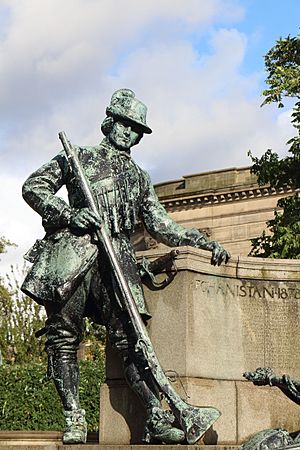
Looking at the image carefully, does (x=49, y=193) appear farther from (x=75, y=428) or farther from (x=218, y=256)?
(x=75, y=428)

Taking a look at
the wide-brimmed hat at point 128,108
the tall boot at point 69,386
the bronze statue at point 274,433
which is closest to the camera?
the bronze statue at point 274,433

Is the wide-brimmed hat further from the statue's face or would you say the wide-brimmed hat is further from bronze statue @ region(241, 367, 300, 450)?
bronze statue @ region(241, 367, 300, 450)

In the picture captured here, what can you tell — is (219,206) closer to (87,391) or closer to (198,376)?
(87,391)

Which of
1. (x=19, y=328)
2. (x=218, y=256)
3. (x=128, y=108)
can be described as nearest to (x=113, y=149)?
(x=128, y=108)

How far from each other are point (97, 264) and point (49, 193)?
0.71 meters

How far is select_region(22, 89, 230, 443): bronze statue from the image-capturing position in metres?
7.54

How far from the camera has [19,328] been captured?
4078 cm

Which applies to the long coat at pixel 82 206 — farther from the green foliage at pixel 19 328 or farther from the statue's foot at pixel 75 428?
the green foliage at pixel 19 328

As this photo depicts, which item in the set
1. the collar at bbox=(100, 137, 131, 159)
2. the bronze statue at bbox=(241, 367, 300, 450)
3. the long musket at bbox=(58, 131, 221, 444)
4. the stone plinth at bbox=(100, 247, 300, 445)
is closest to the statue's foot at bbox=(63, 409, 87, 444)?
the stone plinth at bbox=(100, 247, 300, 445)

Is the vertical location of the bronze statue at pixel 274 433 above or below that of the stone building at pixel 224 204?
below

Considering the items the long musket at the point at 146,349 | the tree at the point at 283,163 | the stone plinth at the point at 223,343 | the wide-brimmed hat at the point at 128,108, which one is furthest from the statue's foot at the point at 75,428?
the tree at the point at 283,163

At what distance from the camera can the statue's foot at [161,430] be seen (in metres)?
7.12

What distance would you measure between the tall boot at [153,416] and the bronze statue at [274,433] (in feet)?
1.80

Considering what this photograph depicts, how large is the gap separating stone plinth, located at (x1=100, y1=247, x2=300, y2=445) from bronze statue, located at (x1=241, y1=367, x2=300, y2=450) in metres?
0.85
